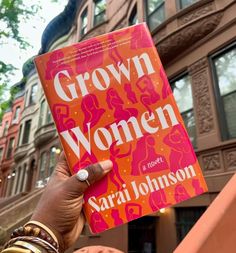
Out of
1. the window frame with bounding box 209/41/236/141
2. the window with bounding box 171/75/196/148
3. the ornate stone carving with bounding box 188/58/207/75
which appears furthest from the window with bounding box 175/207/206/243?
the ornate stone carving with bounding box 188/58/207/75

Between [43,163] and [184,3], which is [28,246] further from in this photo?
[43,163]

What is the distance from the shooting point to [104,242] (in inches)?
248

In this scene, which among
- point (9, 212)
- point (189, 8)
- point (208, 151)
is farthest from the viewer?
point (189, 8)

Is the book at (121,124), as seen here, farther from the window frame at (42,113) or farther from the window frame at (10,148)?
the window frame at (10,148)

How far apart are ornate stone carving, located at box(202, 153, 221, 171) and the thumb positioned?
5.05m

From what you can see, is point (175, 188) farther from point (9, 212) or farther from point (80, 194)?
point (9, 212)

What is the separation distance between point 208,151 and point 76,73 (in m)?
5.24

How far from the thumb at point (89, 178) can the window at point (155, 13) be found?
8300 mm

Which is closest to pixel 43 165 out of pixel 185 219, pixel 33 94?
pixel 33 94

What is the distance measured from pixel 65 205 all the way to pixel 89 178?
0.19 metres

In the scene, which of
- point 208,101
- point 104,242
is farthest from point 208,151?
point 104,242

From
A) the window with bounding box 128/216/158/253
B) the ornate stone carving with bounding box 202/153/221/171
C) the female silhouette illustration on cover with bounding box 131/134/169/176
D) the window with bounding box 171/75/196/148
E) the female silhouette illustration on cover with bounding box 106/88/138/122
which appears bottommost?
the window with bounding box 128/216/158/253

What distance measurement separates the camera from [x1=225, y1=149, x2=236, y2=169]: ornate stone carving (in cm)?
558

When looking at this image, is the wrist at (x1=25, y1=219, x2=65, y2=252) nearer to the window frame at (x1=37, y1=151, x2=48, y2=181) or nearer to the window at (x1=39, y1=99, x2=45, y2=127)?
the window frame at (x1=37, y1=151, x2=48, y2=181)
